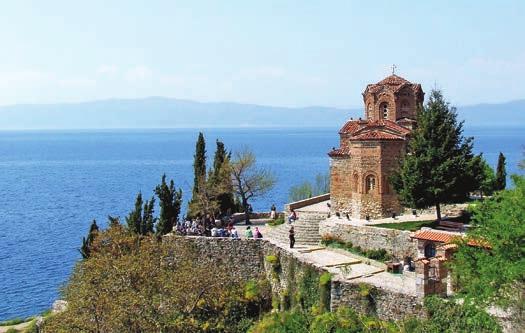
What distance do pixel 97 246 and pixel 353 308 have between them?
1258 centimetres

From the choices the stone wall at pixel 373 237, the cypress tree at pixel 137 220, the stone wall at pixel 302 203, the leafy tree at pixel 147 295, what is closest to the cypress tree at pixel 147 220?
the cypress tree at pixel 137 220

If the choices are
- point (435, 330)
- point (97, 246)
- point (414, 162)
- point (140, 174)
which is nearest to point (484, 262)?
point (435, 330)

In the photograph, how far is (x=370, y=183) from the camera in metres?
33.7

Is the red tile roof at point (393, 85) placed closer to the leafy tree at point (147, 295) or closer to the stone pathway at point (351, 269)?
the stone pathway at point (351, 269)

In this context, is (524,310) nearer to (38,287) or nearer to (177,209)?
(177,209)

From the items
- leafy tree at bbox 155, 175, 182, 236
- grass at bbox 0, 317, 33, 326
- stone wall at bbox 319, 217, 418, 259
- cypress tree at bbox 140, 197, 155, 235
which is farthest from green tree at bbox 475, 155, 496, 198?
grass at bbox 0, 317, 33, 326

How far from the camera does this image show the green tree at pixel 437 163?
29.8m

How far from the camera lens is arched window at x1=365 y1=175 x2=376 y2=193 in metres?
33.5

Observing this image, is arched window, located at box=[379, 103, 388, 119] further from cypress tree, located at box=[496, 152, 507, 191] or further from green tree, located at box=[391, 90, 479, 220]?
cypress tree, located at box=[496, 152, 507, 191]

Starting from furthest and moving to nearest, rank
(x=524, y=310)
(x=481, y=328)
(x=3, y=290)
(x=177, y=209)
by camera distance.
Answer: (x=3, y=290) < (x=177, y=209) < (x=481, y=328) < (x=524, y=310)

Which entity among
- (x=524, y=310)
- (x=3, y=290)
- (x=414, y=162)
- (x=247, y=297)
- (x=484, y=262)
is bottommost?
(x=3, y=290)

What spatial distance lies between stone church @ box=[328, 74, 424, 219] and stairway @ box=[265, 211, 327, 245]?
1722 millimetres

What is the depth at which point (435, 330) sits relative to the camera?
2114cm

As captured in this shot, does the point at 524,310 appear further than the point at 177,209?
No
